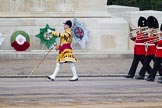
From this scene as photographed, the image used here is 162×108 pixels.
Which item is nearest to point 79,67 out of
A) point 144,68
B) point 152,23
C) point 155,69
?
point 144,68

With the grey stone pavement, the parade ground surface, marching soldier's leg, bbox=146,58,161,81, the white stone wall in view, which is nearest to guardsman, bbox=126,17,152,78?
marching soldier's leg, bbox=146,58,161,81

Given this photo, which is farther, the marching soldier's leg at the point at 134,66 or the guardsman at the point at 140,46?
the marching soldier's leg at the point at 134,66

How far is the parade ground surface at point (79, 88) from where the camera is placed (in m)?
13.1

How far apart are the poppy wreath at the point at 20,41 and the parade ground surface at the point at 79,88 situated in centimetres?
201

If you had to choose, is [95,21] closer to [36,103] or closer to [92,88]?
[92,88]

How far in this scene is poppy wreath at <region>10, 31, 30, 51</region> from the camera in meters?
24.7

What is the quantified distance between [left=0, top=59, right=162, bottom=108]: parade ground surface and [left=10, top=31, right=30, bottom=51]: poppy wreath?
201cm

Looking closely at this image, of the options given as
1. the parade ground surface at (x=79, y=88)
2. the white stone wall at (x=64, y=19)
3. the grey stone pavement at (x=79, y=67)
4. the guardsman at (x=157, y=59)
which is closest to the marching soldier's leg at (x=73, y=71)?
the parade ground surface at (x=79, y=88)

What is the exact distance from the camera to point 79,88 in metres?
15.9

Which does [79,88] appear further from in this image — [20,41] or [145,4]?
[145,4]

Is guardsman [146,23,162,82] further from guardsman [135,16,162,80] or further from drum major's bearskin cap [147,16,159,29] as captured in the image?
drum major's bearskin cap [147,16,159,29]

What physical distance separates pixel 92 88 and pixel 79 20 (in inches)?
395

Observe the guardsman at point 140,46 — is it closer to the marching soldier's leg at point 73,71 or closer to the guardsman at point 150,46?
the guardsman at point 150,46

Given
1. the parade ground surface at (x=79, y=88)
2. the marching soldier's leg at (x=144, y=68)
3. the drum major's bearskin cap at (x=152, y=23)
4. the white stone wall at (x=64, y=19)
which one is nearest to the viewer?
the parade ground surface at (x=79, y=88)
